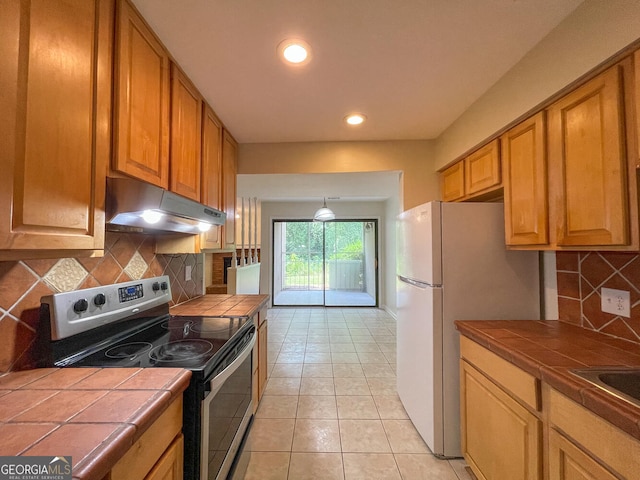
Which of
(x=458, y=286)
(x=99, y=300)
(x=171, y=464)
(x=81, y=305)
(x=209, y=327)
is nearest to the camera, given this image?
(x=171, y=464)

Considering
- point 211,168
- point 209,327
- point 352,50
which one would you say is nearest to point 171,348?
point 209,327

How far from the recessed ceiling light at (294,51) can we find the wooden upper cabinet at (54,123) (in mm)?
699

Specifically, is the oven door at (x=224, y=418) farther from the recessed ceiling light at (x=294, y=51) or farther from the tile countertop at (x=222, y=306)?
the recessed ceiling light at (x=294, y=51)

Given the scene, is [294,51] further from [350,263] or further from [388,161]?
[350,263]

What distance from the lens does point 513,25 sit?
3.92ft

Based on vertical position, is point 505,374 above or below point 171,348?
below

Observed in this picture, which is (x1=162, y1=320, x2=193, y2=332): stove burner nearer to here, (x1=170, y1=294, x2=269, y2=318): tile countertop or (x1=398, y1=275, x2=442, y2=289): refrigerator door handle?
(x1=170, y1=294, x2=269, y2=318): tile countertop

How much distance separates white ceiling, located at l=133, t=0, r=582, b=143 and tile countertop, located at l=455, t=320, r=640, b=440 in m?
1.44

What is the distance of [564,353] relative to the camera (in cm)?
114

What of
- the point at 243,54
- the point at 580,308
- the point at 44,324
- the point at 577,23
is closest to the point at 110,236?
the point at 44,324

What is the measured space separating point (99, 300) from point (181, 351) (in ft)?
1.44

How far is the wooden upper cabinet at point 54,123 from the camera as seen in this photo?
2.27ft

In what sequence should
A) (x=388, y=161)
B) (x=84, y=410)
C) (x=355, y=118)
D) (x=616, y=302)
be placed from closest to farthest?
(x=84, y=410), (x=616, y=302), (x=355, y=118), (x=388, y=161)

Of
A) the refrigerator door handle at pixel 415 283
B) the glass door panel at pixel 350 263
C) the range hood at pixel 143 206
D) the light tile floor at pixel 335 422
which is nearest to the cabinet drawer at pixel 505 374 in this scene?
the refrigerator door handle at pixel 415 283
